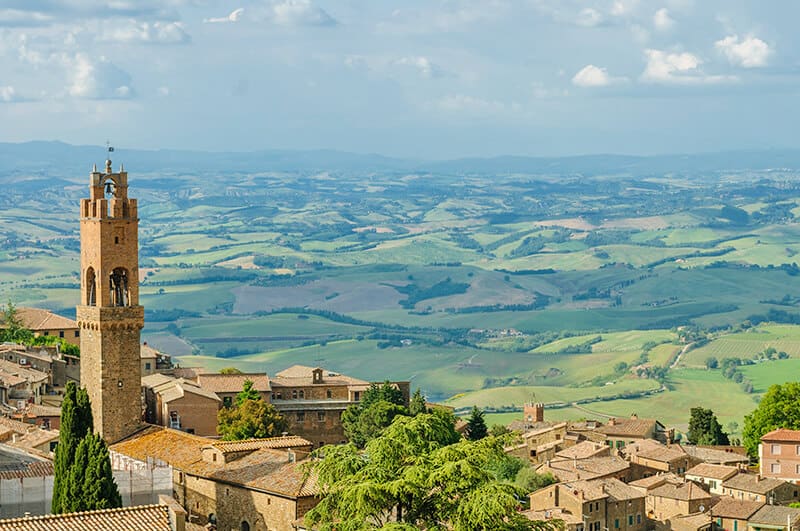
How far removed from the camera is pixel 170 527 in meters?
31.0

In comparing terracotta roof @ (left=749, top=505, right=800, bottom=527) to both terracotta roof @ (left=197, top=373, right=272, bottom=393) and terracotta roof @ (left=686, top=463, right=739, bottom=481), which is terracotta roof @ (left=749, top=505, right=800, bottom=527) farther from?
terracotta roof @ (left=197, top=373, right=272, bottom=393)

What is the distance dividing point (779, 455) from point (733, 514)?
9102mm

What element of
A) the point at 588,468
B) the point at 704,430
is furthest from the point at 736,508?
the point at 704,430

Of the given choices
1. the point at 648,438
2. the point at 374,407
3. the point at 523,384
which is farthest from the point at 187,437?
the point at 523,384

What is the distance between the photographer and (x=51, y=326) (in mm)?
86062

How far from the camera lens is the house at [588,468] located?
63188 mm

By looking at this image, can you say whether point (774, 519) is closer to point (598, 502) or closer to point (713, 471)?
point (713, 471)

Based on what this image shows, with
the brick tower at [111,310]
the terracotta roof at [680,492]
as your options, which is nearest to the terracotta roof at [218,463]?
the brick tower at [111,310]

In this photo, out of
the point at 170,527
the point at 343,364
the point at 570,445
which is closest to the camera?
the point at 170,527

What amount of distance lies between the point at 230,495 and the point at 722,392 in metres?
118

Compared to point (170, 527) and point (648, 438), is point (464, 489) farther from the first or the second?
point (648, 438)

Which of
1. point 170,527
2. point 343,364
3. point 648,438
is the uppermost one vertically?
point 170,527

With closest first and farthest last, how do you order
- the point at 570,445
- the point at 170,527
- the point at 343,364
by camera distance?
the point at 170,527, the point at 570,445, the point at 343,364

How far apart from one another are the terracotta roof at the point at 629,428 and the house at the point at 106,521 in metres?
52.3
